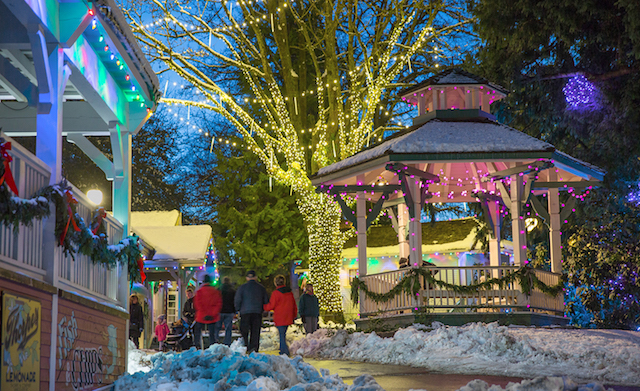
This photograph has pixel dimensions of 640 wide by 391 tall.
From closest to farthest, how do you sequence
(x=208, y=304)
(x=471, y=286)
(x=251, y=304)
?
(x=251, y=304)
(x=208, y=304)
(x=471, y=286)

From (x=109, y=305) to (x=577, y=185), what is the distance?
12839 millimetres

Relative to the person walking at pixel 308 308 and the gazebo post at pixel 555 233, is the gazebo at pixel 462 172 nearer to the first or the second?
the gazebo post at pixel 555 233

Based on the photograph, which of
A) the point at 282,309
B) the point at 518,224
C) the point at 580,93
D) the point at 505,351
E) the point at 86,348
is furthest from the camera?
the point at 518,224

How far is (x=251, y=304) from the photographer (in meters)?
12.7

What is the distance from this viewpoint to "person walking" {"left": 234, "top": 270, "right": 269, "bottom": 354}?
12750mm

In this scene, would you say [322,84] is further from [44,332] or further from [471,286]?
[44,332]

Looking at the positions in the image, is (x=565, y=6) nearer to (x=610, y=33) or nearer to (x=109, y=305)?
(x=610, y=33)

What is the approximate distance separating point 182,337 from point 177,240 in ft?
23.5

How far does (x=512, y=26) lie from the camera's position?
1595 cm

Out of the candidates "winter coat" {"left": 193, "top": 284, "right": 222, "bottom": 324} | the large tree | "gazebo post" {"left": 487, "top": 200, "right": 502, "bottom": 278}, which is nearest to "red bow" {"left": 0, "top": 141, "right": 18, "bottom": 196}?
"winter coat" {"left": 193, "top": 284, "right": 222, "bottom": 324}

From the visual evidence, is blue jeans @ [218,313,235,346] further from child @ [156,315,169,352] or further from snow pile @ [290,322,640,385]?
child @ [156,315,169,352]

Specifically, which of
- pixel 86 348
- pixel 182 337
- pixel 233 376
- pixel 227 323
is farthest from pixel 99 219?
pixel 182 337

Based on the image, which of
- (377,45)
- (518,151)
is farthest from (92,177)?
(518,151)

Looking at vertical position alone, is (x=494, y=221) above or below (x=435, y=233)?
below
